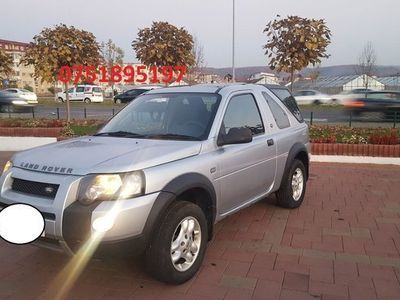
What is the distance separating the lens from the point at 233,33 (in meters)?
21.8

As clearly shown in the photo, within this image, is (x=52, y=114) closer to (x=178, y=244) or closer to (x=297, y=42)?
(x=297, y=42)

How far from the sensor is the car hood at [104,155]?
10.9ft

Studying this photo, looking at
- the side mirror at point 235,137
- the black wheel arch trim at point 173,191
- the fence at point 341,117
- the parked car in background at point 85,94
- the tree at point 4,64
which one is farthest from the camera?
the parked car in background at point 85,94

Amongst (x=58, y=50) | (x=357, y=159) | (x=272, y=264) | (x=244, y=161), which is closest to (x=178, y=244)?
(x=272, y=264)

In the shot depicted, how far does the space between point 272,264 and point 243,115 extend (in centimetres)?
162

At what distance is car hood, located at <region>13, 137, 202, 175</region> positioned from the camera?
331 cm

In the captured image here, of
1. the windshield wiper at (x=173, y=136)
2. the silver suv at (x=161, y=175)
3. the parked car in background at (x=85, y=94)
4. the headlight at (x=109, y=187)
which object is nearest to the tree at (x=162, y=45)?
the silver suv at (x=161, y=175)

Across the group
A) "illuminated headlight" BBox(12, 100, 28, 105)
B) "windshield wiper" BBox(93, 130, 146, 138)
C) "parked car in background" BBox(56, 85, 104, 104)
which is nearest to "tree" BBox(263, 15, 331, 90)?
"windshield wiper" BBox(93, 130, 146, 138)

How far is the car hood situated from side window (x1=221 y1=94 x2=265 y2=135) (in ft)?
2.03

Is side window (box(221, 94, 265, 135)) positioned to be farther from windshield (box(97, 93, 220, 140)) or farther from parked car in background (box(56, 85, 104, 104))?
parked car in background (box(56, 85, 104, 104))

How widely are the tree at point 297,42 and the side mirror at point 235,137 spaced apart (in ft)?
29.7

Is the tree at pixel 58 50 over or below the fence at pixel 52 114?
over

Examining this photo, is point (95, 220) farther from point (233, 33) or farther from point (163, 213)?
point (233, 33)

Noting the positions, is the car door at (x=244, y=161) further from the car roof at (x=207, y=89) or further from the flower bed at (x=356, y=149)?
the flower bed at (x=356, y=149)
